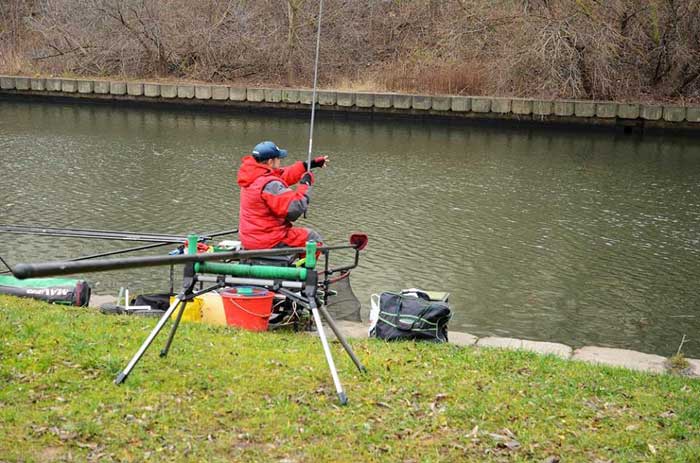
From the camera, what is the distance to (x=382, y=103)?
27406mm

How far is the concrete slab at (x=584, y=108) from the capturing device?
26250 mm

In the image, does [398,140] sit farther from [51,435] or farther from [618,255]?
[51,435]

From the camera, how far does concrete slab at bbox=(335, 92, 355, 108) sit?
2755 centimetres

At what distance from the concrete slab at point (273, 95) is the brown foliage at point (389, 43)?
2347mm

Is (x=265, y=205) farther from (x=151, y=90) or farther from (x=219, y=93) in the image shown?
(x=151, y=90)

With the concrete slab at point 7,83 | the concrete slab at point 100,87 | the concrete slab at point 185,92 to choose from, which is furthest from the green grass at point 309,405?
the concrete slab at point 7,83

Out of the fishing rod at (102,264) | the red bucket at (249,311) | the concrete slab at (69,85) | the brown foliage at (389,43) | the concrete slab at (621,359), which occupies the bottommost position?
the concrete slab at (621,359)

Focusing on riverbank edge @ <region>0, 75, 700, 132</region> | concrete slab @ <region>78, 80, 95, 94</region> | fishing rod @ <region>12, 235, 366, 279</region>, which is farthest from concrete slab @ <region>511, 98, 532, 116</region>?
fishing rod @ <region>12, 235, 366, 279</region>

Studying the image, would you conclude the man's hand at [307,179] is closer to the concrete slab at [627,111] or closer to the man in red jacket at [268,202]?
the man in red jacket at [268,202]

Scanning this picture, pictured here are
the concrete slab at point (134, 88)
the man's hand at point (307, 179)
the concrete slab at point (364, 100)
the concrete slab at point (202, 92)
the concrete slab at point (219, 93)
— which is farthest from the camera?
the concrete slab at point (134, 88)

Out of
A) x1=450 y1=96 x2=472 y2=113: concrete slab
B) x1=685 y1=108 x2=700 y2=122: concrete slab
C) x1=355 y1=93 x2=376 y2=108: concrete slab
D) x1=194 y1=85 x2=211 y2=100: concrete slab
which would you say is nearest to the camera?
x1=685 y1=108 x2=700 y2=122: concrete slab

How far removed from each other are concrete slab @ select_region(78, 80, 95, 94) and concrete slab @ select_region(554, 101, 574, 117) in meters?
14.5

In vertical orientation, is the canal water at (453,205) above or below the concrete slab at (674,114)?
below

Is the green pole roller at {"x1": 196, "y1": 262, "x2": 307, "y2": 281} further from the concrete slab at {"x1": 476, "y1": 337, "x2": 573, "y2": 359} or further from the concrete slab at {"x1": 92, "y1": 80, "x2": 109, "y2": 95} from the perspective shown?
the concrete slab at {"x1": 92, "y1": 80, "x2": 109, "y2": 95}
